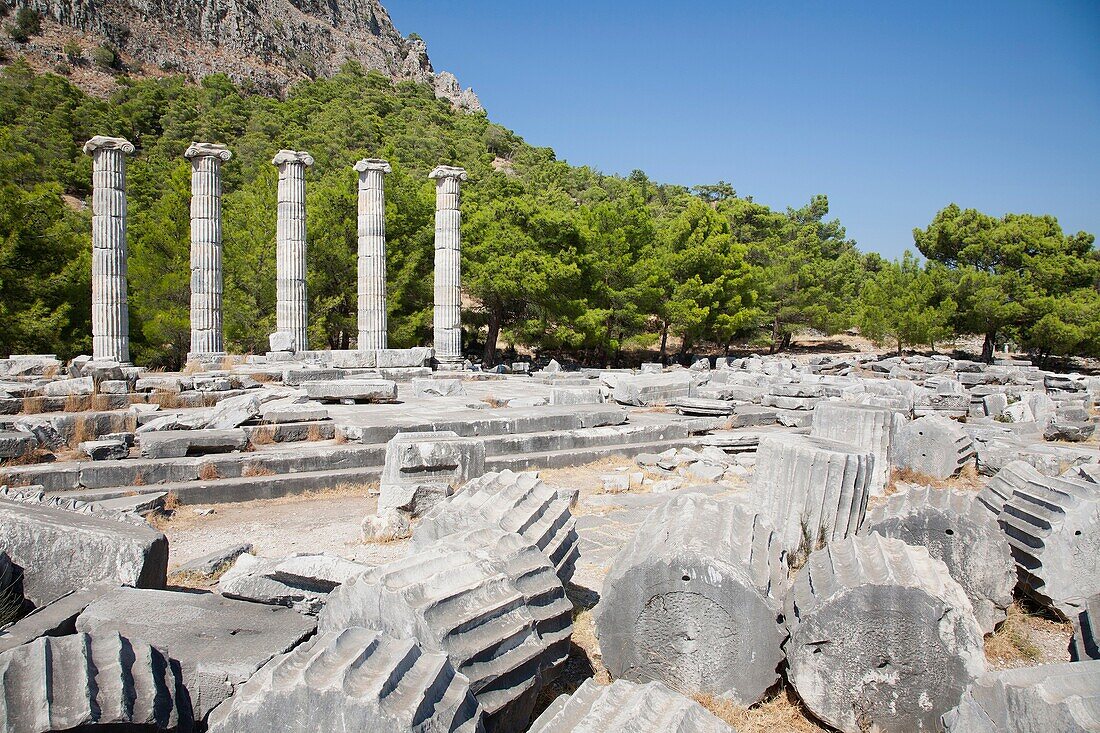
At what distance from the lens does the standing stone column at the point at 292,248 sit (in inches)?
759

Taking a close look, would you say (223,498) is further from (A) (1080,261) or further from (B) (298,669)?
(A) (1080,261)

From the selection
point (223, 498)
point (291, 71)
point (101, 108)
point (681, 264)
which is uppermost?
point (291, 71)

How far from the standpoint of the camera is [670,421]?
1218 cm

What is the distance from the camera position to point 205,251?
19.2m

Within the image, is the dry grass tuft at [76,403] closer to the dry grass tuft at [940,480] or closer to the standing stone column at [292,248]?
the standing stone column at [292,248]

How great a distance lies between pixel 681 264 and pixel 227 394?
20.6 meters

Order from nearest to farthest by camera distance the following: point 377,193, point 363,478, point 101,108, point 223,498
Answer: point 223,498
point 363,478
point 377,193
point 101,108

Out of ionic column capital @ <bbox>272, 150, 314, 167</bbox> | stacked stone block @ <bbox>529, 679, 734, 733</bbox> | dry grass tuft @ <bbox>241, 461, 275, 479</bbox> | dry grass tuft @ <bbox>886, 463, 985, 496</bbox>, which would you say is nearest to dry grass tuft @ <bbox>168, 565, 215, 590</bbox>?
dry grass tuft @ <bbox>241, 461, 275, 479</bbox>

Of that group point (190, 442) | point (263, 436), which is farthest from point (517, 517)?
point (263, 436)

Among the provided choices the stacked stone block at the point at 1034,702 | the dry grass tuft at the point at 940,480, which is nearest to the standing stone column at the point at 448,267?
the dry grass tuft at the point at 940,480

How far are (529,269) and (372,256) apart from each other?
6.48 m

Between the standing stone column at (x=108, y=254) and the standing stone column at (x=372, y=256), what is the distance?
5.92 metres

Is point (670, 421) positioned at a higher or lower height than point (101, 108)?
lower

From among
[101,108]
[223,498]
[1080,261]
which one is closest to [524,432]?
[223,498]
